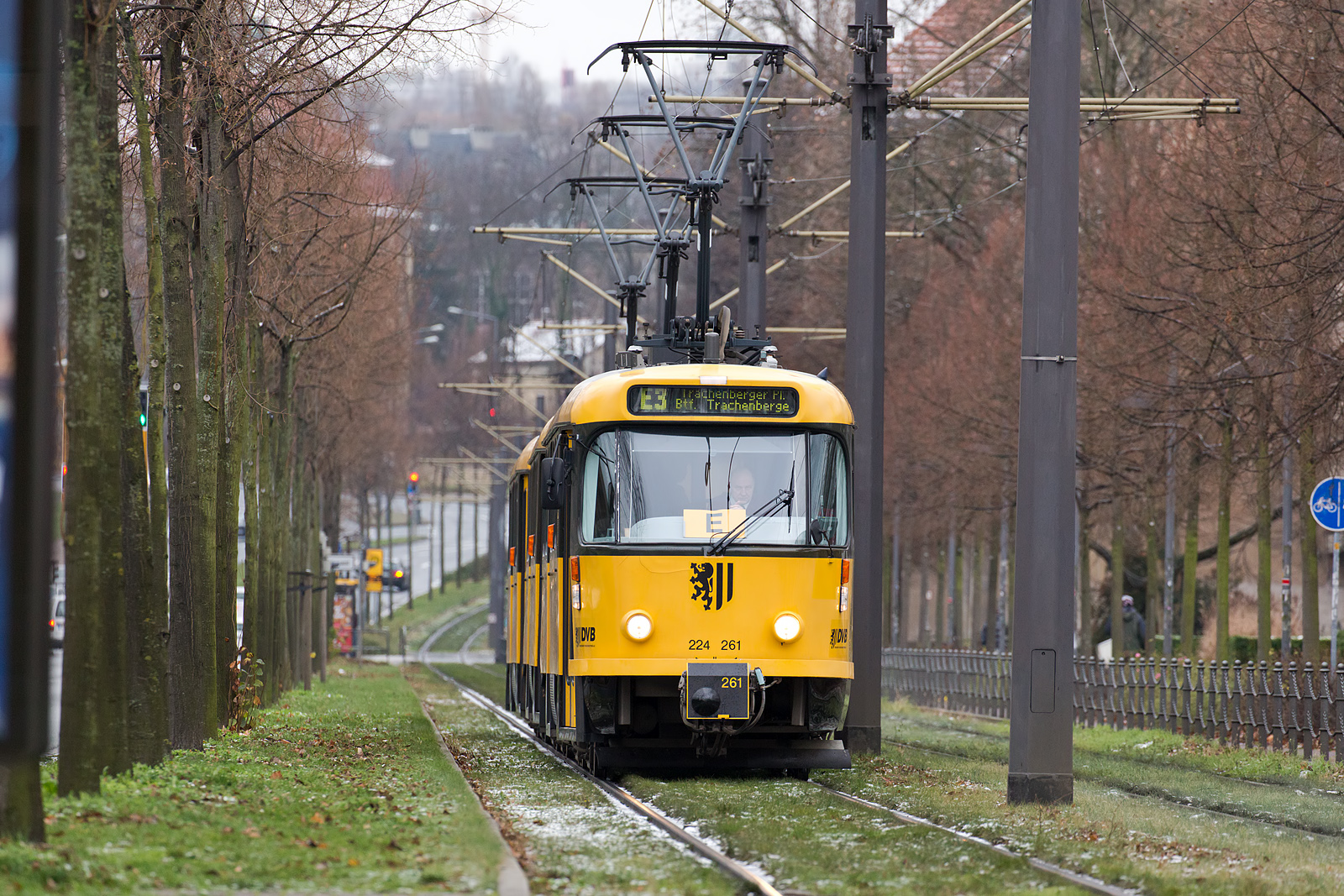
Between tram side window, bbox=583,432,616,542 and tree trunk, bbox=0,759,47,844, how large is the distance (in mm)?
7268

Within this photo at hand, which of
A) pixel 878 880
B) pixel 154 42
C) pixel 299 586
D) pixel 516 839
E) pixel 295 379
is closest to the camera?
pixel 878 880

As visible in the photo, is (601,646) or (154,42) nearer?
(601,646)

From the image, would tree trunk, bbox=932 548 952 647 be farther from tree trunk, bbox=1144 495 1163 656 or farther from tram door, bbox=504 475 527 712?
tram door, bbox=504 475 527 712

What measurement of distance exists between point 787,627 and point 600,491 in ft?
6.22

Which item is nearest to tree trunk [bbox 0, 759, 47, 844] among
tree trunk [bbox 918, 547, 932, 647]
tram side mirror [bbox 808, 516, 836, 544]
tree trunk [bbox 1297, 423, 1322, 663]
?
tram side mirror [bbox 808, 516, 836, 544]

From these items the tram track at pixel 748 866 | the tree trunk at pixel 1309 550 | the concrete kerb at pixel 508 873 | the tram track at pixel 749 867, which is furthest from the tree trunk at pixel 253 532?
the concrete kerb at pixel 508 873

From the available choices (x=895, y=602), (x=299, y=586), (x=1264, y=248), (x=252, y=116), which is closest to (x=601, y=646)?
(x=252, y=116)

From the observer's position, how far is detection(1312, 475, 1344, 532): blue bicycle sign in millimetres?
21375

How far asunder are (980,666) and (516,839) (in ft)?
84.7

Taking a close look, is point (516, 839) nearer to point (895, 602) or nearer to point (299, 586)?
point (299, 586)

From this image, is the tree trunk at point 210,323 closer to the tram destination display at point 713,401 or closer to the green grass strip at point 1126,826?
the tram destination display at point 713,401

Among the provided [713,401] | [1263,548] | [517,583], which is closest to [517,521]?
[517,583]

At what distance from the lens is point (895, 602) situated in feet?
174

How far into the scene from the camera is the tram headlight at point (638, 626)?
16375 millimetres
